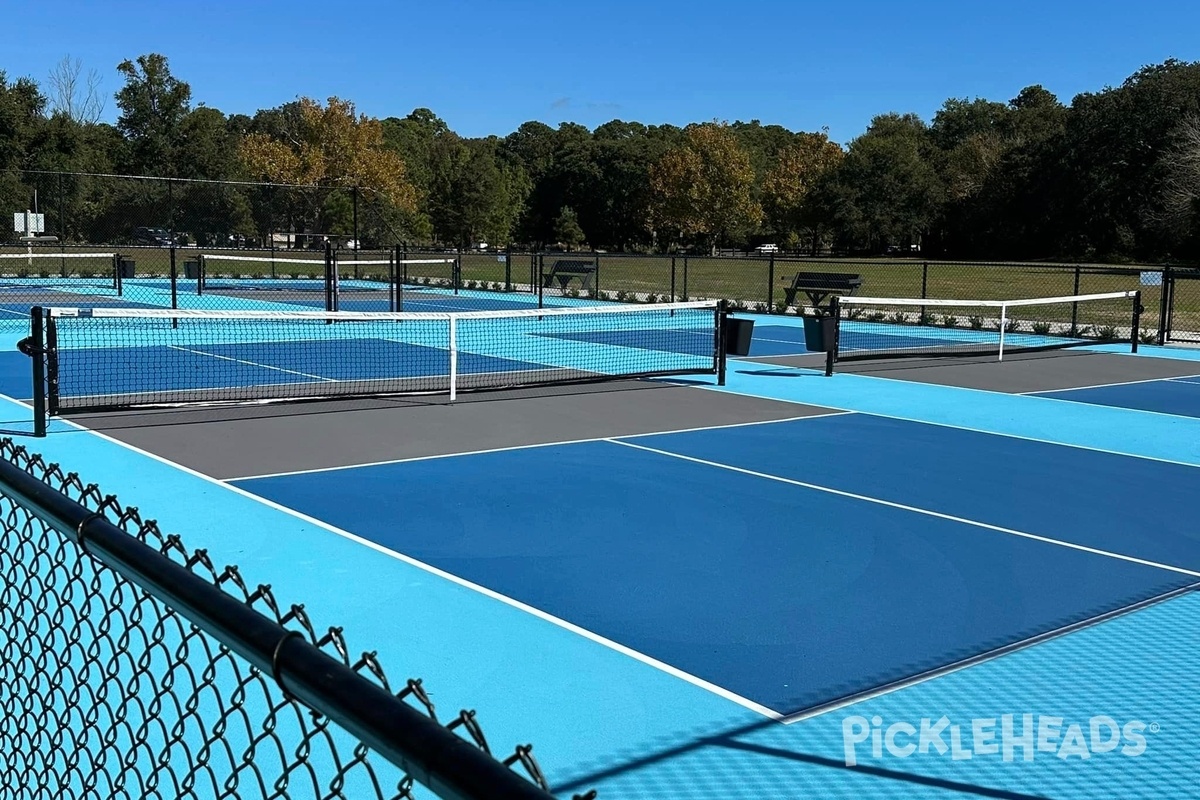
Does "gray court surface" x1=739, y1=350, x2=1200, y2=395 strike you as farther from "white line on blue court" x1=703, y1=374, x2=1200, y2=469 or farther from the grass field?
the grass field

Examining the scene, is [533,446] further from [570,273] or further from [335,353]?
[570,273]

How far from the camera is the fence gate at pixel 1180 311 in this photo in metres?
24.3

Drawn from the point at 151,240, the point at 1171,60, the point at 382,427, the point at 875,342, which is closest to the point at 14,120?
the point at 151,240

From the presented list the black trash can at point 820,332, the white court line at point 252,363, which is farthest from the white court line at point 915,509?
the black trash can at point 820,332

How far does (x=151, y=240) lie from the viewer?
137 feet

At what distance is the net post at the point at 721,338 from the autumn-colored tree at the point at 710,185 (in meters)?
69.0

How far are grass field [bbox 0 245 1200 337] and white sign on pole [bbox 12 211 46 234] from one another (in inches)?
27.9

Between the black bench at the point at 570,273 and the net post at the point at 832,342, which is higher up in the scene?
the black bench at the point at 570,273

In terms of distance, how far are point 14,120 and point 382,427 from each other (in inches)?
1908

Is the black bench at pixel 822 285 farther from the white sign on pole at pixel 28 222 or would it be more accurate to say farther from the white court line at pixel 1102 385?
the white sign on pole at pixel 28 222

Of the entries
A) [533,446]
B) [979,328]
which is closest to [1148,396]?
[533,446]

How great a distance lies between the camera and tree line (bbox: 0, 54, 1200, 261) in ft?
181

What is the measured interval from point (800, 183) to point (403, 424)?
3392 inches

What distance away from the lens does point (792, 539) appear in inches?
343
